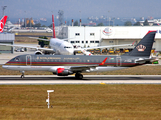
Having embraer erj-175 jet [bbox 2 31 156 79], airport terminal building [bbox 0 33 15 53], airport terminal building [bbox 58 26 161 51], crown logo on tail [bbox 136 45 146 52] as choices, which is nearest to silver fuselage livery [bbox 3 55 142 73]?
embraer erj-175 jet [bbox 2 31 156 79]

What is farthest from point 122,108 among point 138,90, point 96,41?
point 96,41

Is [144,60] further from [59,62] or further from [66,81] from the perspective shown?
[59,62]

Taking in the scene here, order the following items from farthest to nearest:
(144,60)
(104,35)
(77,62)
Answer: (104,35), (77,62), (144,60)

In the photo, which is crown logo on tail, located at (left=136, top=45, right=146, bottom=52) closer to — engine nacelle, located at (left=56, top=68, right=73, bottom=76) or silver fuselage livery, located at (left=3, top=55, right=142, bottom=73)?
silver fuselage livery, located at (left=3, top=55, right=142, bottom=73)

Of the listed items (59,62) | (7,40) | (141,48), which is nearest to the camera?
(59,62)

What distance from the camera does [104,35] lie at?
110875mm

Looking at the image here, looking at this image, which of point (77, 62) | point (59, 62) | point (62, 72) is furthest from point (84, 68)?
→ point (59, 62)

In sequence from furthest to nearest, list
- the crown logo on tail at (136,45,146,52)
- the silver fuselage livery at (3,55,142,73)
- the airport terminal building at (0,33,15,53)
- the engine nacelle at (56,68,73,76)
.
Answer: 1. the airport terminal building at (0,33,15,53)
2. the crown logo on tail at (136,45,146,52)
3. the silver fuselage livery at (3,55,142,73)
4. the engine nacelle at (56,68,73,76)

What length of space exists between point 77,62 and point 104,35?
74.3 meters

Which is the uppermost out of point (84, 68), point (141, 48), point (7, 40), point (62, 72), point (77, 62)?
point (7, 40)

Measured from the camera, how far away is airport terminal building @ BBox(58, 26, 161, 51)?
110 metres

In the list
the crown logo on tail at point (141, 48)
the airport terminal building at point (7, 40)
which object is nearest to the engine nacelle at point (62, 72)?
the crown logo on tail at point (141, 48)

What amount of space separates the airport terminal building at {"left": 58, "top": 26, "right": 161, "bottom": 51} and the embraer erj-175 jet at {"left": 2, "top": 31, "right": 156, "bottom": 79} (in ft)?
230

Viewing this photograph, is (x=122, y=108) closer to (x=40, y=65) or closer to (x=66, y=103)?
(x=66, y=103)
